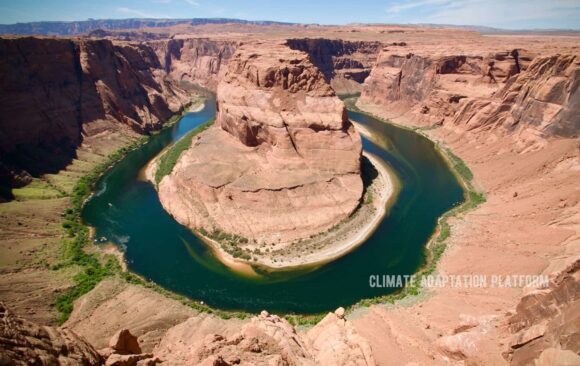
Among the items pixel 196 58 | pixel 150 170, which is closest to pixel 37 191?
pixel 150 170

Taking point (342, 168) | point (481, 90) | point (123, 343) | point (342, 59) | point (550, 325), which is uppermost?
point (342, 59)

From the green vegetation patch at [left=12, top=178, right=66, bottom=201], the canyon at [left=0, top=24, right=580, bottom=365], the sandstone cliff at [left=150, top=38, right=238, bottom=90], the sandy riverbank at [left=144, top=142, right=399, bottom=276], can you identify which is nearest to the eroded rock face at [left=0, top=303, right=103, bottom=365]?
the canyon at [left=0, top=24, right=580, bottom=365]

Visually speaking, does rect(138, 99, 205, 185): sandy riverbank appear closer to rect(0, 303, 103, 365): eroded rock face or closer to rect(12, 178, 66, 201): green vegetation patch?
rect(12, 178, 66, 201): green vegetation patch

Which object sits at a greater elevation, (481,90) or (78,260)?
(481,90)

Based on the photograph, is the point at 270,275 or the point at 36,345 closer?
the point at 36,345

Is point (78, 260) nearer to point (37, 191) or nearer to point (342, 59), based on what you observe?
point (37, 191)

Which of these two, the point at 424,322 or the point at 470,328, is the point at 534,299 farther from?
the point at 424,322

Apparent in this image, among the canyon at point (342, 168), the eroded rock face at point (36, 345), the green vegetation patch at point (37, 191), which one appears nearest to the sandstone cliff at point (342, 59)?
the canyon at point (342, 168)

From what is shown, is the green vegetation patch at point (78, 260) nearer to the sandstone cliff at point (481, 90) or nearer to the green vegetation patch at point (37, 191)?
the green vegetation patch at point (37, 191)
